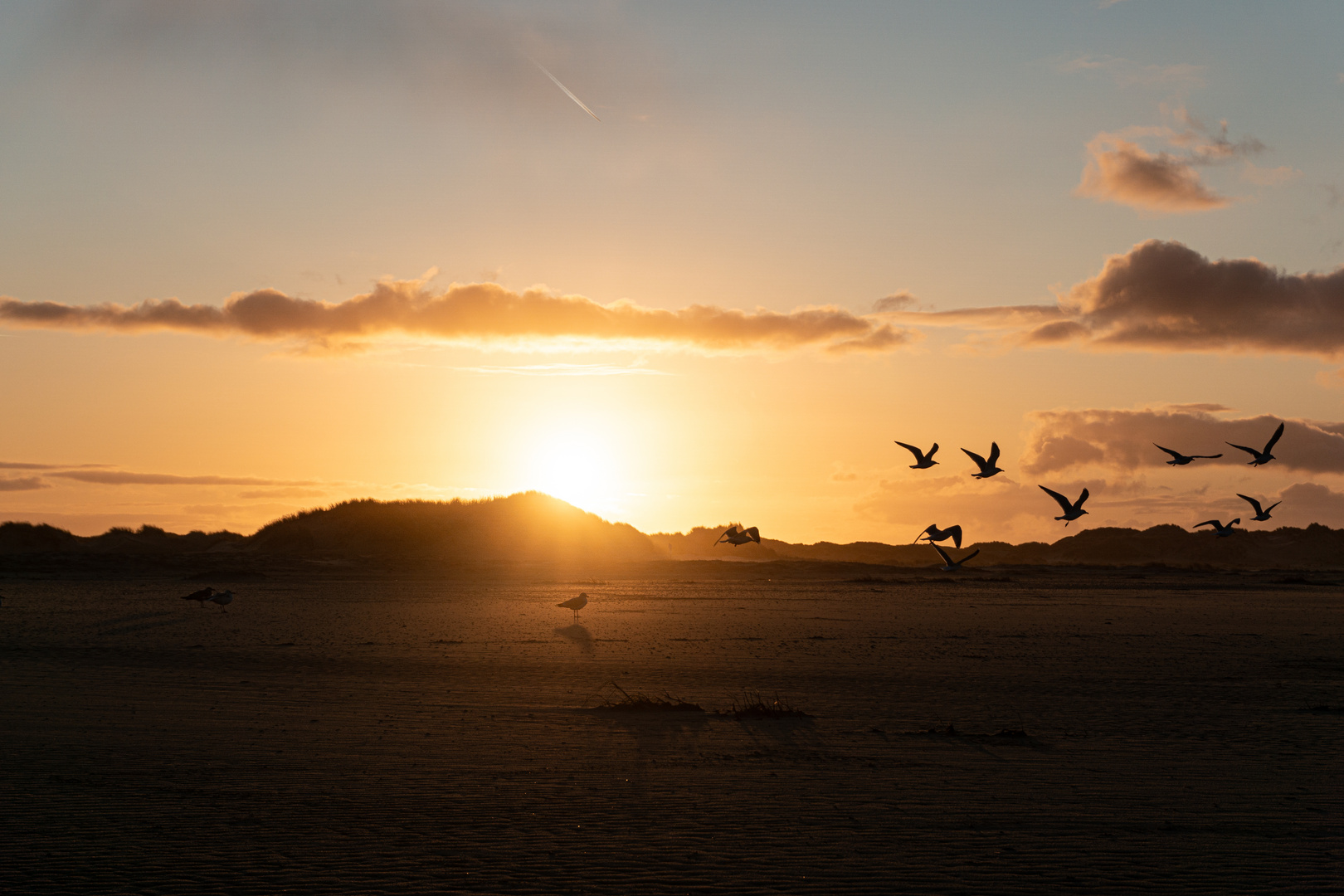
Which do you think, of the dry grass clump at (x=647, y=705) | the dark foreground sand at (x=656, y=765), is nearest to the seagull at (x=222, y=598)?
the dark foreground sand at (x=656, y=765)

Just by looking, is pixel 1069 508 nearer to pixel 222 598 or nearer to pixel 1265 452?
pixel 1265 452

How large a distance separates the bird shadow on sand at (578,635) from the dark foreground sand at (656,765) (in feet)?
0.75

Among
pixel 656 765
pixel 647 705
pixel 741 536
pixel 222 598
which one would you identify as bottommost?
pixel 656 765

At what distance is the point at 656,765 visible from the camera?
12.5 metres

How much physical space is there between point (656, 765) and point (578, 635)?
14996 mm

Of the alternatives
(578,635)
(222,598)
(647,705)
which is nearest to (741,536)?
(578,635)

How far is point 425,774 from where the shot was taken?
11812 millimetres

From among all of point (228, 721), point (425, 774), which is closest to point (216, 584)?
point (228, 721)

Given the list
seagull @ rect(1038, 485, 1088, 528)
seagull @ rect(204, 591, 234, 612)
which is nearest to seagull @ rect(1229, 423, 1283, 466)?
seagull @ rect(1038, 485, 1088, 528)

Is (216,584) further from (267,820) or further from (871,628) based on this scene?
(267,820)

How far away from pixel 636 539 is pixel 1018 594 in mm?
44589

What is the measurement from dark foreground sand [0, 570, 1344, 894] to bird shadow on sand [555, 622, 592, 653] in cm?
23

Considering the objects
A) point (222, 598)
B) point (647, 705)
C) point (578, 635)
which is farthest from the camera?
point (222, 598)

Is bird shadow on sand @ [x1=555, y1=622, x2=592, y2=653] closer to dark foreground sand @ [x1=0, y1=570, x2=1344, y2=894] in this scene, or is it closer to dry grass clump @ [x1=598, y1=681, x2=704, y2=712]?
dark foreground sand @ [x1=0, y1=570, x2=1344, y2=894]
